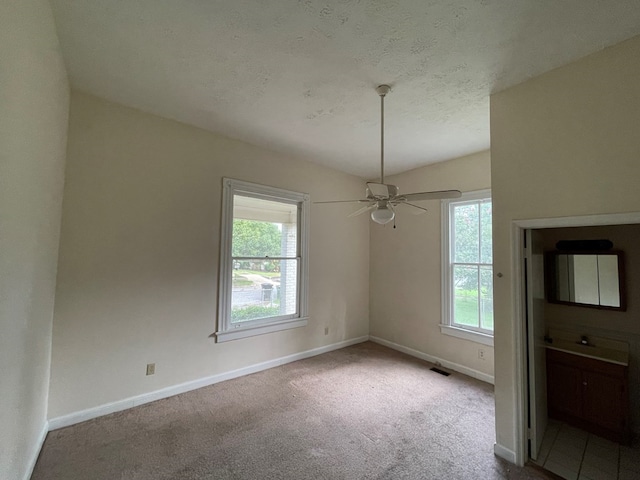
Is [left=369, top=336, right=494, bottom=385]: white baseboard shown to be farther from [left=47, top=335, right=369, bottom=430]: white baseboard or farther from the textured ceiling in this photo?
the textured ceiling

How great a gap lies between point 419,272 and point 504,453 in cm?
242

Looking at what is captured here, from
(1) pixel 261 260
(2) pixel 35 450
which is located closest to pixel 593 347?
(1) pixel 261 260

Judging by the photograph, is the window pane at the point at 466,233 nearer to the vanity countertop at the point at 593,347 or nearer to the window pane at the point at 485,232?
the window pane at the point at 485,232

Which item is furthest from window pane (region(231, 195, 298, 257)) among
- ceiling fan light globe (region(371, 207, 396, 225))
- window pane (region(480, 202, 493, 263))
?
window pane (region(480, 202, 493, 263))

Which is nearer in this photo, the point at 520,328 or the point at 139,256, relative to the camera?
the point at 520,328

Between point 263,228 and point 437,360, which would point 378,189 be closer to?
point 263,228

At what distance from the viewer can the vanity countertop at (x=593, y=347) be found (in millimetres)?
2399

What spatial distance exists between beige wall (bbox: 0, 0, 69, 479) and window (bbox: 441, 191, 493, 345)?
4.19 m

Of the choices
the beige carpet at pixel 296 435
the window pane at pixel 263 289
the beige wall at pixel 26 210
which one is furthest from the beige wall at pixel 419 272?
the beige wall at pixel 26 210

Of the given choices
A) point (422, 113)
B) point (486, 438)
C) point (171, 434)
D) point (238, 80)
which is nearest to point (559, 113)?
point (422, 113)

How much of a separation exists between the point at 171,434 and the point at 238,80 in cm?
306

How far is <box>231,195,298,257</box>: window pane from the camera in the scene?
11.7ft

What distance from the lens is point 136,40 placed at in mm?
1903

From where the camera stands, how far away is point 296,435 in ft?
7.82
